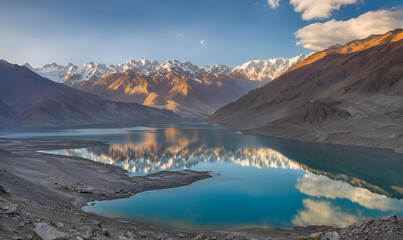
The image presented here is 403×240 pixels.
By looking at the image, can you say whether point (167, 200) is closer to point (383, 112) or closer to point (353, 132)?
point (353, 132)

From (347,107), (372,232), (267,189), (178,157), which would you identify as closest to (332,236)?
(372,232)

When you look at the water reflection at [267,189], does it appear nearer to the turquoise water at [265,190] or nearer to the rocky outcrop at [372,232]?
the turquoise water at [265,190]

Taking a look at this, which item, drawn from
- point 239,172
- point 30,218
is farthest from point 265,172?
point 30,218

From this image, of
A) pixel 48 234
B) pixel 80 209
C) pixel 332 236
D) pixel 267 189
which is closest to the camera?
pixel 48 234

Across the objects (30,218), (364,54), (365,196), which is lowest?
(365,196)

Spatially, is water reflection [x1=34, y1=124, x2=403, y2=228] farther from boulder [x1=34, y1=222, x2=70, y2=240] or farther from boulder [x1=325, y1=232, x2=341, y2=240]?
boulder [x1=34, y1=222, x2=70, y2=240]

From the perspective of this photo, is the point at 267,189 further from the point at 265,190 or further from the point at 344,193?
the point at 344,193
